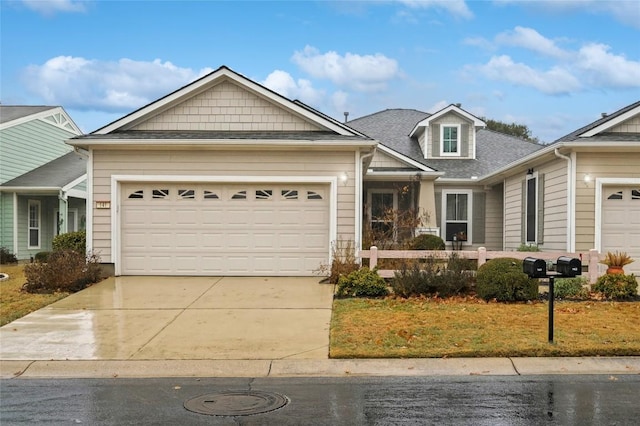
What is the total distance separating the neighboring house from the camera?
2233 centimetres

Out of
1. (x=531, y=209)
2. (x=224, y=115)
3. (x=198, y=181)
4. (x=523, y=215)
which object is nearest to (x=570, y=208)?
(x=531, y=209)

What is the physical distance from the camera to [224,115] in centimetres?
1566

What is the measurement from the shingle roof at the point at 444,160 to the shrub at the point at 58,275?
42.2ft

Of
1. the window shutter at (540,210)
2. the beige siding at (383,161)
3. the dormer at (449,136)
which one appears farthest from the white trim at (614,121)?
the dormer at (449,136)

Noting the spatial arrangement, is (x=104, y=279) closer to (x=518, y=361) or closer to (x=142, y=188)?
(x=142, y=188)

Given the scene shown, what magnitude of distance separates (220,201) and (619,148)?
9646mm

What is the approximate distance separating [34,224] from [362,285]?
16.7 m

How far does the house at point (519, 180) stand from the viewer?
1486cm

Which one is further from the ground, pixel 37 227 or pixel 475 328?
pixel 37 227

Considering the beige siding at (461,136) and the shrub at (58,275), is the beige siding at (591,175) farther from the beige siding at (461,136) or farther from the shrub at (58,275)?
the shrub at (58,275)

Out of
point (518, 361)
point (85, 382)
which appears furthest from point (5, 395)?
point (518, 361)

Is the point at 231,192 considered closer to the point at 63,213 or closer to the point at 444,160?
the point at 63,213

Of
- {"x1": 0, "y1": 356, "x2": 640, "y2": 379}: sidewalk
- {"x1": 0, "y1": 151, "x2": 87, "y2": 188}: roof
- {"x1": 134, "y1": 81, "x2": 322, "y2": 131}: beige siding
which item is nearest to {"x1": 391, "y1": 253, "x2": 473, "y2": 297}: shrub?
{"x1": 0, "y1": 356, "x2": 640, "y2": 379}: sidewalk

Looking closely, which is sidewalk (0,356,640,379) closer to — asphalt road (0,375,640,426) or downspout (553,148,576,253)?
asphalt road (0,375,640,426)
